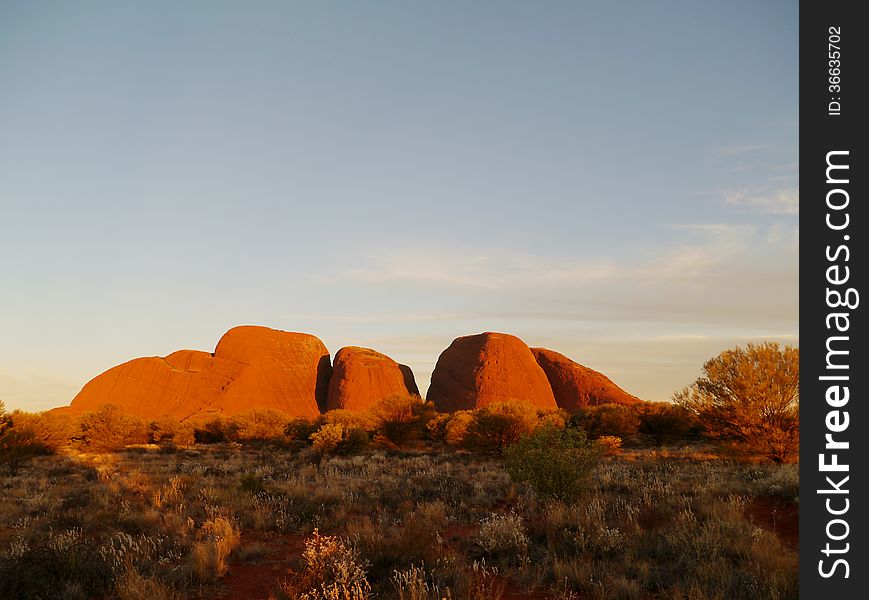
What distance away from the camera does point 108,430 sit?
112 ft

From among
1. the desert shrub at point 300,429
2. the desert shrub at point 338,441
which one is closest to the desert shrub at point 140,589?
the desert shrub at point 338,441

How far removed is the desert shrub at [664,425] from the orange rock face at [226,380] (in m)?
40.8

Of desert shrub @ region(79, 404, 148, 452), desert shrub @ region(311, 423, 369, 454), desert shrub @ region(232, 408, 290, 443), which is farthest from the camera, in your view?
desert shrub @ region(232, 408, 290, 443)

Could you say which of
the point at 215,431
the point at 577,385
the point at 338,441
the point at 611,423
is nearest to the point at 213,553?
the point at 338,441

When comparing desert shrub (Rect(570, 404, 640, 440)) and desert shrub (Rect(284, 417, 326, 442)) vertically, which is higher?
desert shrub (Rect(570, 404, 640, 440))

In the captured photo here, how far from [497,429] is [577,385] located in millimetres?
43921

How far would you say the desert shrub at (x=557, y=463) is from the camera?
10477mm

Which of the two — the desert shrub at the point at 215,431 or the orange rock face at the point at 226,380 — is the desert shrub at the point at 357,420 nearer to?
the desert shrub at the point at 215,431

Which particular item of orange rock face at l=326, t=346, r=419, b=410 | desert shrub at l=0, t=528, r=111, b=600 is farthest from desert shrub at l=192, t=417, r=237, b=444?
desert shrub at l=0, t=528, r=111, b=600

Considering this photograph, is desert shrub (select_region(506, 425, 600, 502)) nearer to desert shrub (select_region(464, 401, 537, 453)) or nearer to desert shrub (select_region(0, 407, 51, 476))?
desert shrub (select_region(464, 401, 537, 453))

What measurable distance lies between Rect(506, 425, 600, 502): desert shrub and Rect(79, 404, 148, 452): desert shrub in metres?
33.1

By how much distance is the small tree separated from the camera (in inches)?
663
